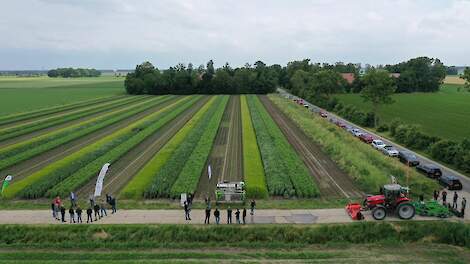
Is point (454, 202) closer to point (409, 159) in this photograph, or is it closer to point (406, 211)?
point (406, 211)

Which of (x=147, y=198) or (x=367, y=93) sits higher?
(x=367, y=93)

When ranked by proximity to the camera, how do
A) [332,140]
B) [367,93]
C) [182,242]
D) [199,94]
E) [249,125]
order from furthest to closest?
[199,94] → [367,93] → [249,125] → [332,140] → [182,242]

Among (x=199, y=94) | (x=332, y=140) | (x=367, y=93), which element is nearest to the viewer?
(x=332, y=140)

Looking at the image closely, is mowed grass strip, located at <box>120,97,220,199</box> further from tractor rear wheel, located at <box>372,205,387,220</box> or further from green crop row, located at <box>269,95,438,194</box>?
green crop row, located at <box>269,95,438,194</box>

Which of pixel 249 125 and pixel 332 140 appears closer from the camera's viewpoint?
pixel 332 140

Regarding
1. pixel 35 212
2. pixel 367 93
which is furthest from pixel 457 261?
pixel 367 93

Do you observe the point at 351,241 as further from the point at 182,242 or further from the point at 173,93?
the point at 173,93

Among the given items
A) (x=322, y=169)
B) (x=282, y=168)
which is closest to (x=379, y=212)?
(x=322, y=169)
